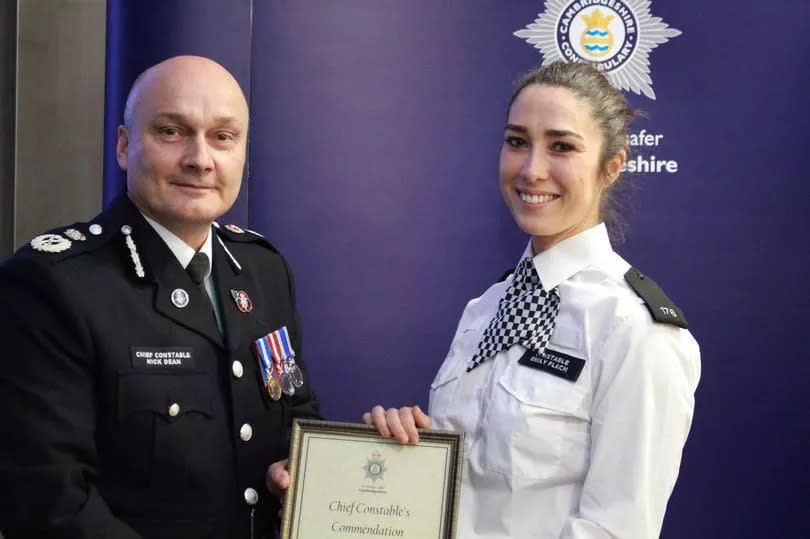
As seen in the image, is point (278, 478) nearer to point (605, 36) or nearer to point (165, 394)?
point (165, 394)

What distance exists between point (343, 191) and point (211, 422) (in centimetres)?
139

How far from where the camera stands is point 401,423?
1.99 m

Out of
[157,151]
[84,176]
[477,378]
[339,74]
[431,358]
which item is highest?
[339,74]

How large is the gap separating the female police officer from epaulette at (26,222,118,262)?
68 centimetres

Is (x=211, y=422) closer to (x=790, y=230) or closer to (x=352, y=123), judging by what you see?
(x=352, y=123)

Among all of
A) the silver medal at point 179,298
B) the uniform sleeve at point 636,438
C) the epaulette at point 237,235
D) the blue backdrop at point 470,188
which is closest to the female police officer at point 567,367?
the uniform sleeve at point 636,438

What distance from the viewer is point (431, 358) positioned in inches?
130

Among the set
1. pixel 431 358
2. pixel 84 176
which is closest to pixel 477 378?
pixel 431 358

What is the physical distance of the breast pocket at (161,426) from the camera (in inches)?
76.2

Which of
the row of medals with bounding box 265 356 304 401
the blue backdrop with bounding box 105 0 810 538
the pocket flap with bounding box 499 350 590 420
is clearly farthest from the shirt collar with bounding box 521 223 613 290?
the blue backdrop with bounding box 105 0 810 538

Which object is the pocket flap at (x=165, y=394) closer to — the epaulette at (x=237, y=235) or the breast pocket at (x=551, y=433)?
the epaulette at (x=237, y=235)

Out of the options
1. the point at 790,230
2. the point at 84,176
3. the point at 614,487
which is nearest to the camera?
Answer: the point at 614,487

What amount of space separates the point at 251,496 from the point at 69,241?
659mm

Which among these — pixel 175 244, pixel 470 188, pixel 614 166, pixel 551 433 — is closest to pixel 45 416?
pixel 175 244
